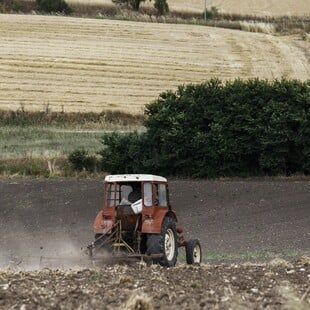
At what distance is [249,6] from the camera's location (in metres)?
81.4

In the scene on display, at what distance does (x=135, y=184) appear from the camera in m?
17.0

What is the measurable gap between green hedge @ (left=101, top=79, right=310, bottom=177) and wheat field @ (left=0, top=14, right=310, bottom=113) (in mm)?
14111

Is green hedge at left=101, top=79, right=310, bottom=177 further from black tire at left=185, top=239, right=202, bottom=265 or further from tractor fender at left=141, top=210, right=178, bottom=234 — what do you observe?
tractor fender at left=141, top=210, right=178, bottom=234

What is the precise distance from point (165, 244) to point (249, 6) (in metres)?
67.7

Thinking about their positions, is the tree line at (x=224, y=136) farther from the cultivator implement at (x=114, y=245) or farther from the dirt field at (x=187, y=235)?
the cultivator implement at (x=114, y=245)

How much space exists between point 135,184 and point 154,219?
1.14 m

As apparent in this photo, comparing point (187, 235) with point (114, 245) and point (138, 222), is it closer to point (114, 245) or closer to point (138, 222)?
point (138, 222)

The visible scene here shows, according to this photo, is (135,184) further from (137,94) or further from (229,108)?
(137,94)

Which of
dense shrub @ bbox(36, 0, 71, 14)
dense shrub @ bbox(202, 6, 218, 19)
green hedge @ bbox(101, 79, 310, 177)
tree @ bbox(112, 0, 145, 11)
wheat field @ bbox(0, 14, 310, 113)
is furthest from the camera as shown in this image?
tree @ bbox(112, 0, 145, 11)

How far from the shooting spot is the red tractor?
51.8 ft

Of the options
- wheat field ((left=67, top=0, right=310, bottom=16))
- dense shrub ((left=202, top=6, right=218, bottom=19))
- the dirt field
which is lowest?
the dirt field

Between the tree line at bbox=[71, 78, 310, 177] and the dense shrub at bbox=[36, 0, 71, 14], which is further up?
the dense shrub at bbox=[36, 0, 71, 14]

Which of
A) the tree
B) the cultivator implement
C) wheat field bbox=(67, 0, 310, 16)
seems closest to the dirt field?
the cultivator implement

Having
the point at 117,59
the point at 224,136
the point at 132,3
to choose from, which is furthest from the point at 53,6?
the point at 224,136
